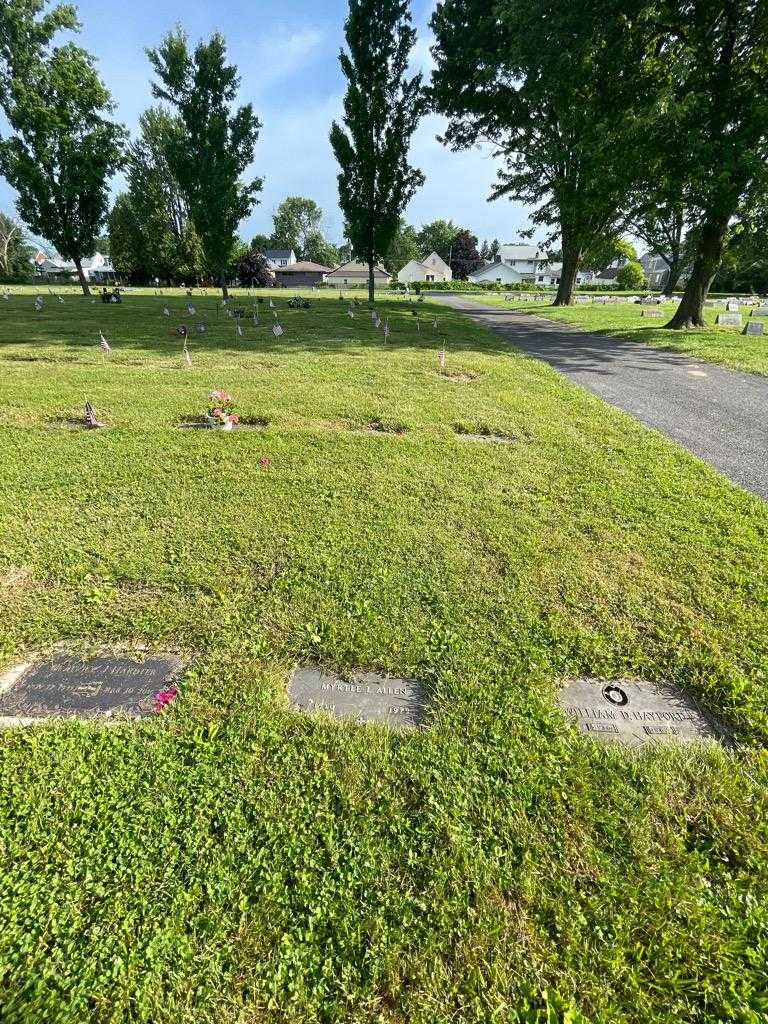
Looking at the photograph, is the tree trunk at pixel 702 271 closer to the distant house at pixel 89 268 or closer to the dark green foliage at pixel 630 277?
the dark green foliage at pixel 630 277

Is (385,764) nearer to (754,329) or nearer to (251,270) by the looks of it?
(754,329)

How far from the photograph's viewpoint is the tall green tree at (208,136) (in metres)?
22.6

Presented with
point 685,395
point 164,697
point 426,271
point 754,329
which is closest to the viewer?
point 164,697

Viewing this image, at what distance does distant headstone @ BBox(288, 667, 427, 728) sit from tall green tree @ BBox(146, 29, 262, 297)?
29310mm

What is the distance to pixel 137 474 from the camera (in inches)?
179

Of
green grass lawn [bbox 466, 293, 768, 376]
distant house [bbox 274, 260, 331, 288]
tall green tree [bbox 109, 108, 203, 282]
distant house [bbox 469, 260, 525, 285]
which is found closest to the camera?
green grass lawn [bbox 466, 293, 768, 376]

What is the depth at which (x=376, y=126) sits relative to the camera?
24.0 m

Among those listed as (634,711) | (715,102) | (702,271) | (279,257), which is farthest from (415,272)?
(634,711)

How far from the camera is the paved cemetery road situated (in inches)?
211

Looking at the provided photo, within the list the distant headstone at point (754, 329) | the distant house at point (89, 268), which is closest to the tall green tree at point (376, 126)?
the distant headstone at point (754, 329)

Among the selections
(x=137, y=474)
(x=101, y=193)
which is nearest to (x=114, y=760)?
(x=137, y=474)

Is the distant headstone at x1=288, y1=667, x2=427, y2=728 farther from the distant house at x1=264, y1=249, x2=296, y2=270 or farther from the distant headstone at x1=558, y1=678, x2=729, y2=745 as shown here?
the distant house at x1=264, y1=249, x2=296, y2=270

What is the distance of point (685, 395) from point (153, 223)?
179 ft

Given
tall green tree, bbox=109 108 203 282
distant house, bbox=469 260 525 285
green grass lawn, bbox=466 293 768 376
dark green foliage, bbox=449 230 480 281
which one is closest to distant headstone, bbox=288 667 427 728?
green grass lawn, bbox=466 293 768 376
